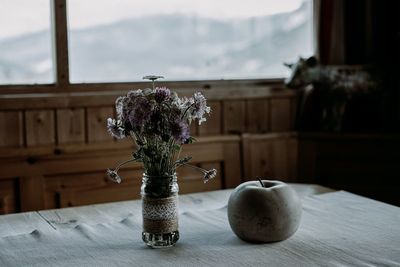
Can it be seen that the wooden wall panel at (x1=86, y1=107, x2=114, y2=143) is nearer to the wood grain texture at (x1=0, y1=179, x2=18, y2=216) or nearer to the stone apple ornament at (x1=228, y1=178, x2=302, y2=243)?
the wood grain texture at (x1=0, y1=179, x2=18, y2=216)

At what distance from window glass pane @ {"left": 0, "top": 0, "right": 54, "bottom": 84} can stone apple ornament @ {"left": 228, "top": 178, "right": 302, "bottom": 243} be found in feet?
4.71

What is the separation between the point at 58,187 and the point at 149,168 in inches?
47.9

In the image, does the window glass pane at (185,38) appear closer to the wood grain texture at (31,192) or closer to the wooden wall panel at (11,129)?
the wooden wall panel at (11,129)

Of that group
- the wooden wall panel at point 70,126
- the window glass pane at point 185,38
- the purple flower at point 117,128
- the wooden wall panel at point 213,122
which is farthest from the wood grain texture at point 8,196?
the purple flower at point 117,128

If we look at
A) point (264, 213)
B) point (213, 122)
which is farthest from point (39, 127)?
point (264, 213)

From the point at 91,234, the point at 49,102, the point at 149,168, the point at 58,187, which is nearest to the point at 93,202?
the point at 58,187

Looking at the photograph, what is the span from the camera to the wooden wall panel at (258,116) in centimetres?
286

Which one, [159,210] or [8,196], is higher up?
[159,210]

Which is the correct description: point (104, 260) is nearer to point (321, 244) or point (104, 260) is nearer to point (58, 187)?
point (321, 244)

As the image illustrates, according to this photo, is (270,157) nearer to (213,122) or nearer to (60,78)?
(213,122)

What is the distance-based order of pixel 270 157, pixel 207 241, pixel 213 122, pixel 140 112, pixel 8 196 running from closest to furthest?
1. pixel 140 112
2. pixel 207 241
3. pixel 8 196
4. pixel 213 122
5. pixel 270 157

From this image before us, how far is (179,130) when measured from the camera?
1292 millimetres

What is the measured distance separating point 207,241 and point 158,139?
0.29 m

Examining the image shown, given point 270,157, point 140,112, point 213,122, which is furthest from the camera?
point 270,157
